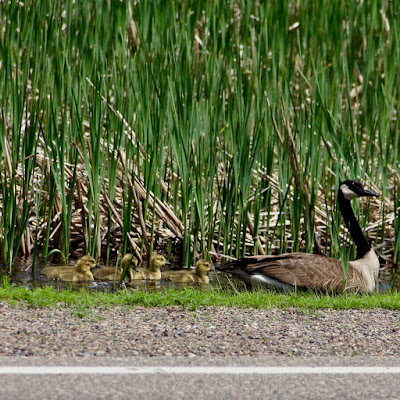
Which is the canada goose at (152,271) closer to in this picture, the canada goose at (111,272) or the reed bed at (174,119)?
the canada goose at (111,272)

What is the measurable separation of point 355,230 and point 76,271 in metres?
2.84

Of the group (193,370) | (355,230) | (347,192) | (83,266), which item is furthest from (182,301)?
(355,230)

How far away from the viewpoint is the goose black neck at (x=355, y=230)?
7.40m

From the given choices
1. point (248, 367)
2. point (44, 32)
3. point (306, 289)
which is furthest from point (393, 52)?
point (248, 367)

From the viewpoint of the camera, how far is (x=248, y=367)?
12.6ft

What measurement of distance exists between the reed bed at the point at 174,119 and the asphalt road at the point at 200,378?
286 centimetres

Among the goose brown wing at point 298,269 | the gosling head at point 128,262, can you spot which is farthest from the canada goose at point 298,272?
the gosling head at point 128,262

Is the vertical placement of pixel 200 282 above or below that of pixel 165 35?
below

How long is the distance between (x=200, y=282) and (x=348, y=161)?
1.91 metres

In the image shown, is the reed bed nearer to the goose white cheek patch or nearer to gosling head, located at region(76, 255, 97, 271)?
the goose white cheek patch

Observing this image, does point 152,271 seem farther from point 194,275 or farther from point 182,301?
point 182,301

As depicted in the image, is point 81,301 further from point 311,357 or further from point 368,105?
point 368,105

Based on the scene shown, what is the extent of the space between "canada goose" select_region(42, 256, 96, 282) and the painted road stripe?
3336 mm

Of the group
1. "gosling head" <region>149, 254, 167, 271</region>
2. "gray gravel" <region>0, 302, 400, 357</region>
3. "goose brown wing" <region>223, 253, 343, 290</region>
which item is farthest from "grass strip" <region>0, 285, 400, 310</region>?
"gosling head" <region>149, 254, 167, 271</region>
